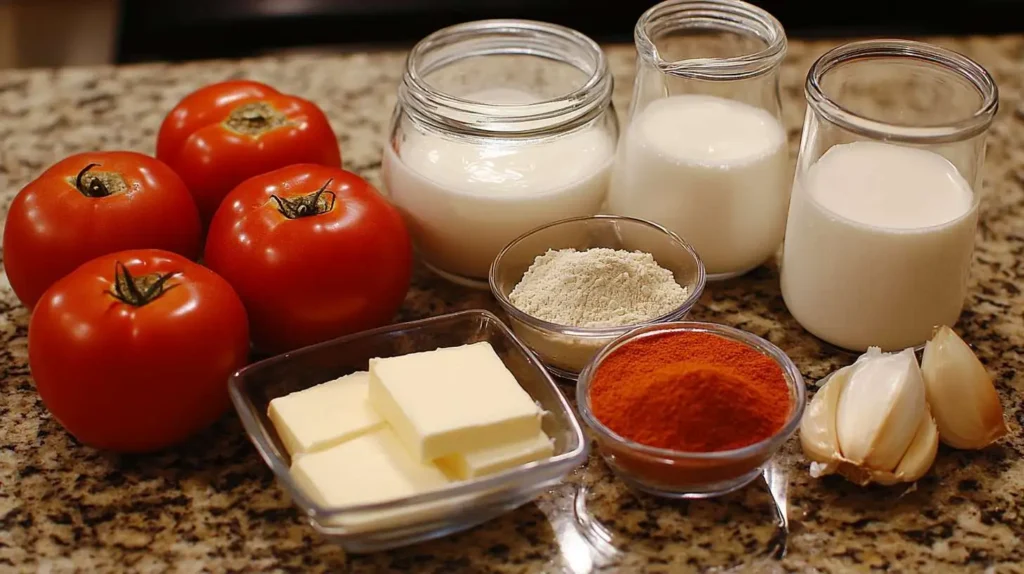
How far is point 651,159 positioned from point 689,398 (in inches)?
13.5

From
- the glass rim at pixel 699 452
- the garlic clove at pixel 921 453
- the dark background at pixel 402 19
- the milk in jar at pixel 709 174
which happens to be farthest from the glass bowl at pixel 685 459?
the dark background at pixel 402 19

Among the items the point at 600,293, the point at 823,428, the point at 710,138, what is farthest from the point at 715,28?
the point at 823,428

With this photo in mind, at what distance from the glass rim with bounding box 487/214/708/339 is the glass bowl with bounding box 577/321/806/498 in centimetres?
5

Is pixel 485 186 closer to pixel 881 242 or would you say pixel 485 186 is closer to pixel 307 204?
pixel 307 204

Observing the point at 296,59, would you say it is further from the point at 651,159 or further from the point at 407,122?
the point at 651,159

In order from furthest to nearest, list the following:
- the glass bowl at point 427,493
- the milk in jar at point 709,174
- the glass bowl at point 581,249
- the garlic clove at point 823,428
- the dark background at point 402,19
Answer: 1. the dark background at point 402,19
2. the milk in jar at point 709,174
3. the glass bowl at point 581,249
4. the garlic clove at point 823,428
5. the glass bowl at point 427,493

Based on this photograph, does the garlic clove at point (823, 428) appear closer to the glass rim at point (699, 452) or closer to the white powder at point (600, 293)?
the glass rim at point (699, 452)

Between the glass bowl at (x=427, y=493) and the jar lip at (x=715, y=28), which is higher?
the jar lip at (x=715, y=28)

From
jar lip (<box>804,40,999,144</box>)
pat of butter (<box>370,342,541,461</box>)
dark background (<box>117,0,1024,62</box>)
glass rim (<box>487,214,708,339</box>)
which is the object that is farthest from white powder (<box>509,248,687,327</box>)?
dark background (<box>117,0,1024,62</box>)

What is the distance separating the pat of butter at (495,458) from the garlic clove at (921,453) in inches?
12.3

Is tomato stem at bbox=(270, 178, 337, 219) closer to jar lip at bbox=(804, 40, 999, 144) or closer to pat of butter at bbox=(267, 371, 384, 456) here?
pat of butter at bbox=(267, 371, 384, 456)

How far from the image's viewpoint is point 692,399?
3.00 feet

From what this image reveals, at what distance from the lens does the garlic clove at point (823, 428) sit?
3.14 ft

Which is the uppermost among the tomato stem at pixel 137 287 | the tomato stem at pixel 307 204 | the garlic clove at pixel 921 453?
the tomato stem at pixel 307 204
